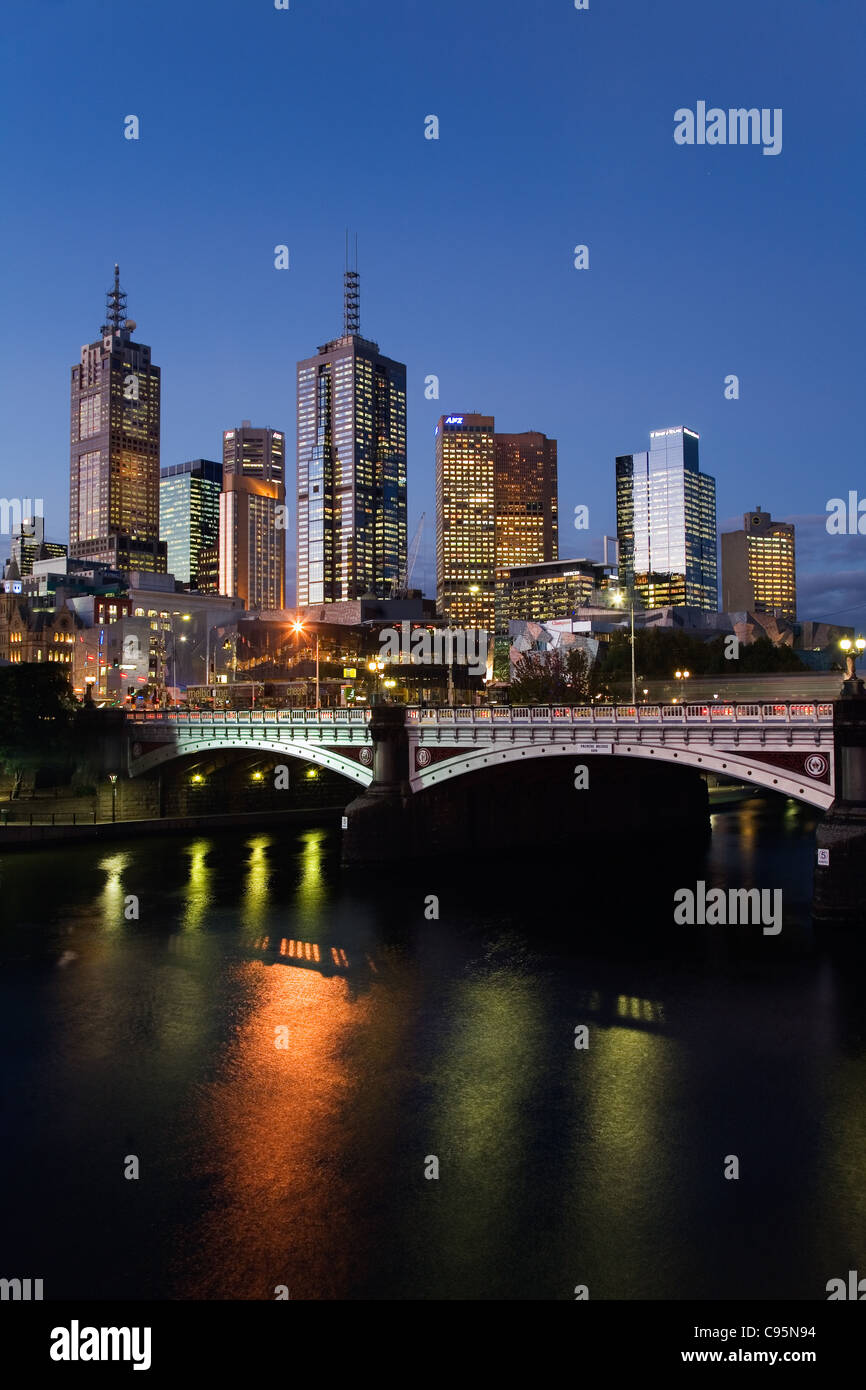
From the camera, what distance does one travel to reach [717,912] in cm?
4319

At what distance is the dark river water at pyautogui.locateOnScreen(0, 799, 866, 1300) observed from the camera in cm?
1642

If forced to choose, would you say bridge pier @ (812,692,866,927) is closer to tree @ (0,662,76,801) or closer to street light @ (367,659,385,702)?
tree @ (0,662,76,801)

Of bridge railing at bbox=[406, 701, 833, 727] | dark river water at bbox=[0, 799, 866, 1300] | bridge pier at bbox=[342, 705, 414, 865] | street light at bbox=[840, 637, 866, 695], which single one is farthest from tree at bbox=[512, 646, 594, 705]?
dark river water at bbox=[0, 799, 866, 1300]

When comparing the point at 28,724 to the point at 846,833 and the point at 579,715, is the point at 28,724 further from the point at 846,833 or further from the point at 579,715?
the point at 846,833

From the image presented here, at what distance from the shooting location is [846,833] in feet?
114

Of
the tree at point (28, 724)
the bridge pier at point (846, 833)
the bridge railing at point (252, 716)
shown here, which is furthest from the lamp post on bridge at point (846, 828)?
the tree at point (28, 724)

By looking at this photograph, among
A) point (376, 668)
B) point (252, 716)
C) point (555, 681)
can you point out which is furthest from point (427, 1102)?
point (376, 668)

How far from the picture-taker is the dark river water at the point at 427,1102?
16.4 metres

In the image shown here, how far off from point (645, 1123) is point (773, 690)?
41.6 meters

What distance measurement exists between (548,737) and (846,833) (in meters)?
14.4

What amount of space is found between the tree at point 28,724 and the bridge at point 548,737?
8704 mm
